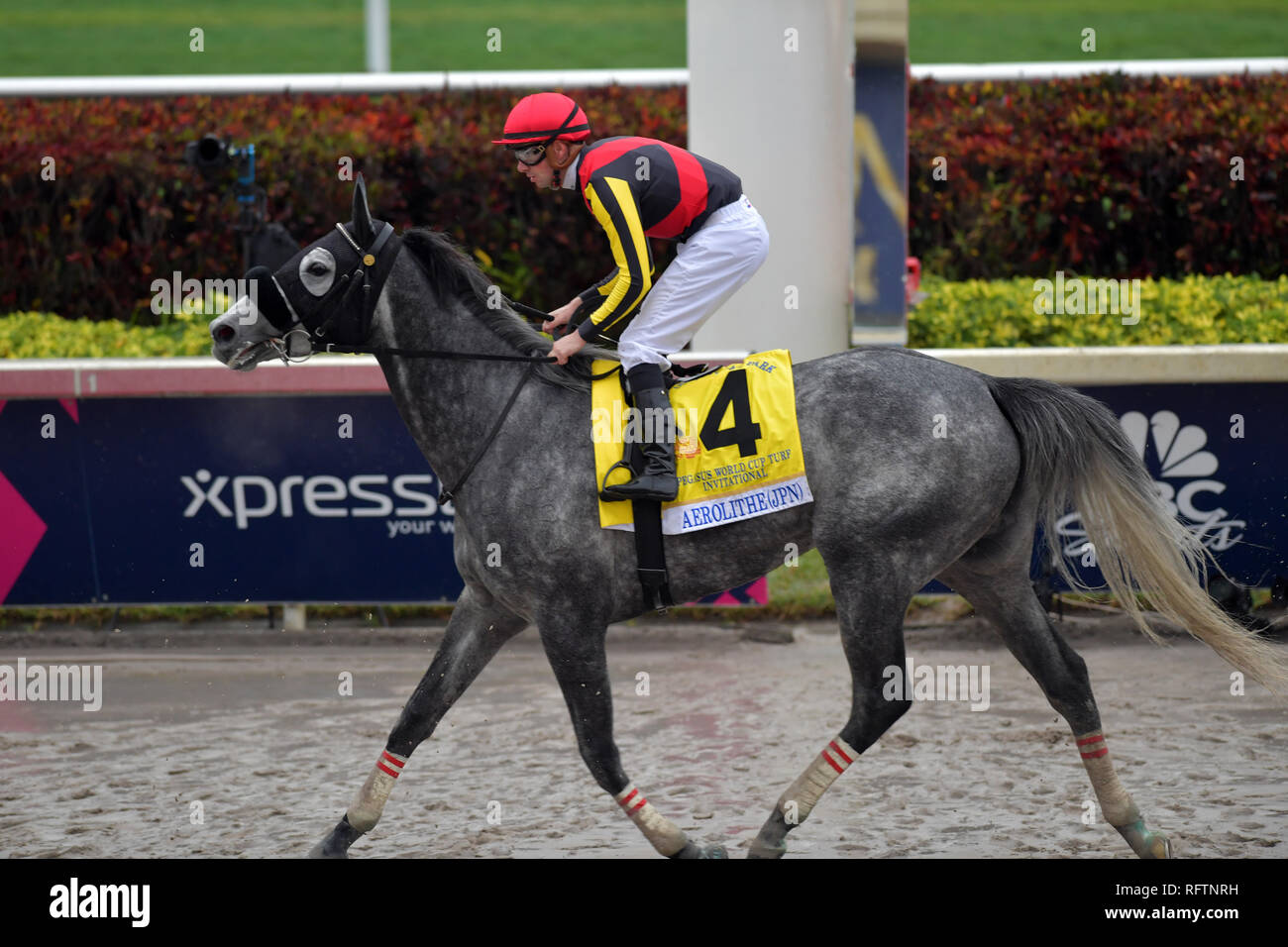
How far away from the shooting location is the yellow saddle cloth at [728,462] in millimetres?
4809

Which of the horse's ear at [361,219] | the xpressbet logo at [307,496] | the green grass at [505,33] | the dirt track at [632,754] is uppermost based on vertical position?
the green grass at [505,33]

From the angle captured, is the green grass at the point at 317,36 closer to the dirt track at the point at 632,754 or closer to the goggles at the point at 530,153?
the dirt track at the point at 632,754

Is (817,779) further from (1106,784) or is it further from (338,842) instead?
(338,842)

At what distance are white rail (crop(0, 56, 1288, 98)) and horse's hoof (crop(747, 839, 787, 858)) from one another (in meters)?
7.73

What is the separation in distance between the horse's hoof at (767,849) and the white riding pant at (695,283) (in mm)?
1541

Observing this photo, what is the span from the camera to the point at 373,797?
16.2 feet

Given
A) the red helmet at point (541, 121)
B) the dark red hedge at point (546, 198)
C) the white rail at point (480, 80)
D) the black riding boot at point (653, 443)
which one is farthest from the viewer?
the white rail at point (480, 80)

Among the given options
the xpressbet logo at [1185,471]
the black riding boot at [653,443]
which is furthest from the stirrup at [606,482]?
the xpressbet logo at [1185,471]

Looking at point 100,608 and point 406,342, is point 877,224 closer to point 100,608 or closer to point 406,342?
point 406,342

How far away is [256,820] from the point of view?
18.0 ft

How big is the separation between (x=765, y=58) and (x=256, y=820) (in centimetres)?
503

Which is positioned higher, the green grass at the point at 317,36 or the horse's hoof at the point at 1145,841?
the green grass at the point at 317,36

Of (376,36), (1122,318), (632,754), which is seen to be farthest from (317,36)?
(632,754)
